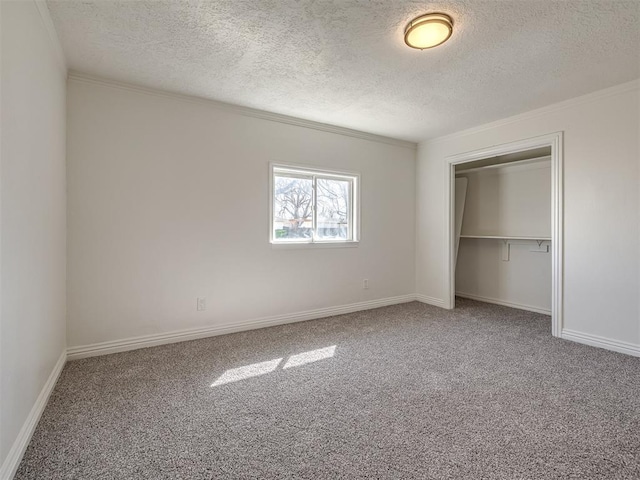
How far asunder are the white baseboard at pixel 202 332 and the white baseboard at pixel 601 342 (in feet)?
7.09

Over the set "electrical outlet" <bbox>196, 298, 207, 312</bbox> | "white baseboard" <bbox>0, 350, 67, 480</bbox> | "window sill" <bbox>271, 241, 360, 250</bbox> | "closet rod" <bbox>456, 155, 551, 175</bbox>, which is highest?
"closet rod" <bbox>456, 155, 551, 175</bbox>

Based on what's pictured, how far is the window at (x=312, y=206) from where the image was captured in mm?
3930

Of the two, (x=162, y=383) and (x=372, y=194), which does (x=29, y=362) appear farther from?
(x=372, y=194)

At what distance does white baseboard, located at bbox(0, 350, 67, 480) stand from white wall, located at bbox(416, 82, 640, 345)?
14.3 ft

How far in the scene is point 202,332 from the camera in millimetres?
3373

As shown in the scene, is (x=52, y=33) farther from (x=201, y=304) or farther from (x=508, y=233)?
(x=508, y=233)

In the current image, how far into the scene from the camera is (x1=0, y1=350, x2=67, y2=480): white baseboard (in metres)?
1.43

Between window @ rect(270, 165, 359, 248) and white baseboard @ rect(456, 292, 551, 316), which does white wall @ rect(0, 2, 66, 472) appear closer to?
window @ rect(270, 165, 359, 248)

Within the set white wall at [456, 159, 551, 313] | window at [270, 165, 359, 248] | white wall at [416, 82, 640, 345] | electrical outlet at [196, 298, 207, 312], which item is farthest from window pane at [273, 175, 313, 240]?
white wall at [456, 159, 551, 313]

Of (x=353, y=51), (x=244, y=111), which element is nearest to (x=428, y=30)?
(x=353, y=51)

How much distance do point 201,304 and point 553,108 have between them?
165 inches

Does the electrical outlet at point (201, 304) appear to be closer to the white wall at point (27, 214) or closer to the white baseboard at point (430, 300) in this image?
the white wall at point (27, 214)

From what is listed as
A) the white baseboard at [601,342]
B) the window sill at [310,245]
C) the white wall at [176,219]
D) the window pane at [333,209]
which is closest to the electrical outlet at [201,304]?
the white wall at [176,219]

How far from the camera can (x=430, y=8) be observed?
195 cm
